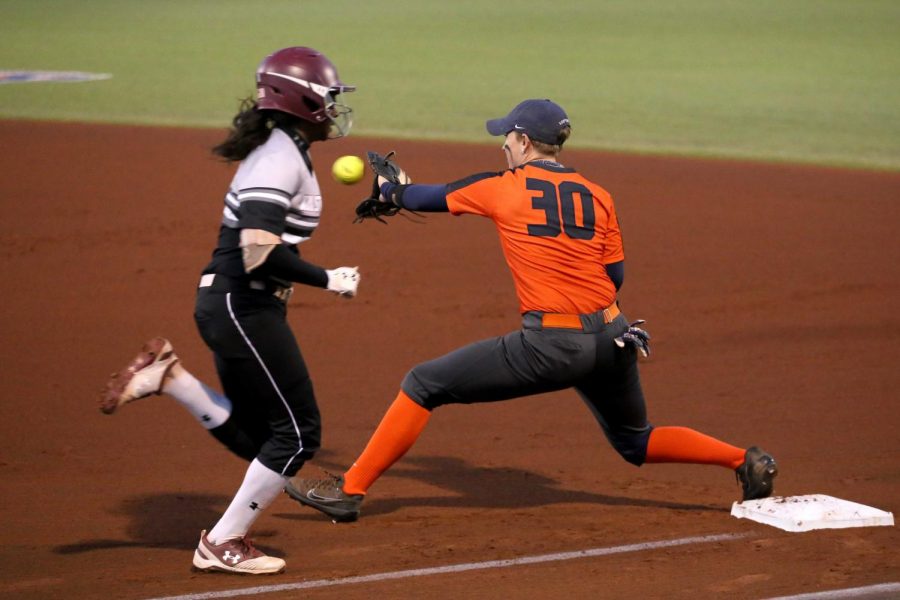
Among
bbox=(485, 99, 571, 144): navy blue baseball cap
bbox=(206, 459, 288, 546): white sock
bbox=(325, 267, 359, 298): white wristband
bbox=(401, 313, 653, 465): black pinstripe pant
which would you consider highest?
bbox=(485, 99, 571, 144): navy blue baseball cap

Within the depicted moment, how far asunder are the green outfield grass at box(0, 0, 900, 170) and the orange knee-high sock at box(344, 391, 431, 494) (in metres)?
12.5

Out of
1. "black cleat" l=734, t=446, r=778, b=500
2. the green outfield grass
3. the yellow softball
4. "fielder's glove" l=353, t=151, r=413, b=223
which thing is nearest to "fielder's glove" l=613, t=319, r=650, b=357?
"black cleat" l=734, t=446, r=778, b=500

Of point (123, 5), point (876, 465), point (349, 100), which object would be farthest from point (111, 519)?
point (123, 5)

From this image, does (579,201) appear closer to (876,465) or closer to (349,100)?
(876,465)

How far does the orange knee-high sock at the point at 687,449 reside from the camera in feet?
19.9

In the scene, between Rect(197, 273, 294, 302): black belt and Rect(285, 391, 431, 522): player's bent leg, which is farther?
Rect(285, 391, 431, 522): player's bent leg

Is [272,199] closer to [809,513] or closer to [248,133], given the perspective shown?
[248,133]

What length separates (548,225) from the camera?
18.3 ft

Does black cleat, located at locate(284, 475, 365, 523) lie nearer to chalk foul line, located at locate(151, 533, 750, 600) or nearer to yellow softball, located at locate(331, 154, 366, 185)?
chalk foul line, located at locate(151, 533, 750, 600)

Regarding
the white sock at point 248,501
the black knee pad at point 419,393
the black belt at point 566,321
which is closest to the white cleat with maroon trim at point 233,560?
the white sock at point 248,501

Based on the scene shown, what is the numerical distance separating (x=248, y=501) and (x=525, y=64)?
21.8 meters

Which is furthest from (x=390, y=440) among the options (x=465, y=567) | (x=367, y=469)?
(x=465, y=567)

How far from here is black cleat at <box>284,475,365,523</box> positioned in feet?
19.5

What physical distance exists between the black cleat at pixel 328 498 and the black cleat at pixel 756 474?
185 cm
